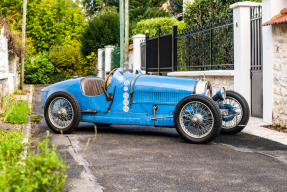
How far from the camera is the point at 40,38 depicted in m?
41.8

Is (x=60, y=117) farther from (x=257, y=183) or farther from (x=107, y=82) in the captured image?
(x=257, y=183)

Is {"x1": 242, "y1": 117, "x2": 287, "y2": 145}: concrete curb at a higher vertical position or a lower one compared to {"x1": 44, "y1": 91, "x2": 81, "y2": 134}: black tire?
lower

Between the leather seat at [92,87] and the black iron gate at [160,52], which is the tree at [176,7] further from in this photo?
the leather seat at [92,87]

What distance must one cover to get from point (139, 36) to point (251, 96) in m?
10.1

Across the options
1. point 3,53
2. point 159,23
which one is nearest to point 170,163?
point 3,53

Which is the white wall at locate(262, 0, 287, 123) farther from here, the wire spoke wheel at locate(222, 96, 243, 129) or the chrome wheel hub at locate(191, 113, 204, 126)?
the chrome wheel hub at locate(191, 113, 204, 126)

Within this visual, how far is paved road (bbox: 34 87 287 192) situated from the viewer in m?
4.50

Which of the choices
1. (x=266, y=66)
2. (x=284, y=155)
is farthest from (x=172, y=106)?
(x=266, y=66)

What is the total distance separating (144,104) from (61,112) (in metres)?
1.69

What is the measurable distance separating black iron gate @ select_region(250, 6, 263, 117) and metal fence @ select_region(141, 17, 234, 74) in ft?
2.54

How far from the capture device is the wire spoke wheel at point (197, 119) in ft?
22.3

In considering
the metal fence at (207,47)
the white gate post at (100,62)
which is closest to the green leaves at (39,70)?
the white gate post at (100,62)

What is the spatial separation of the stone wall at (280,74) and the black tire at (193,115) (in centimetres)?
247

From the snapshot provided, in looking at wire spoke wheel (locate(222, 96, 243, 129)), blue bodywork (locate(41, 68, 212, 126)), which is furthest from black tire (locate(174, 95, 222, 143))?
wire spoke wheel (locate(222, 96, 243, 129))
